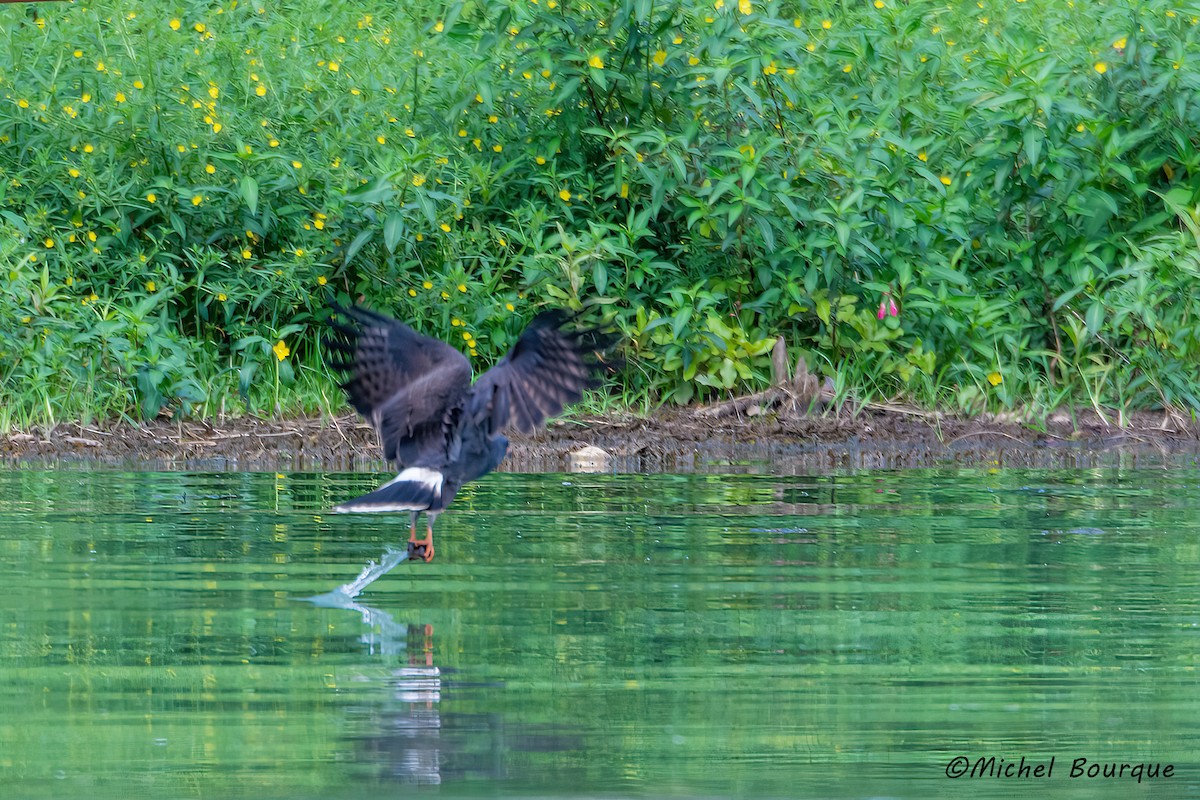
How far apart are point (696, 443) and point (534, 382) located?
2562 millimetres

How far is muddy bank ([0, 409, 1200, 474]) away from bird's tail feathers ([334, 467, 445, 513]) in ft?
6.81

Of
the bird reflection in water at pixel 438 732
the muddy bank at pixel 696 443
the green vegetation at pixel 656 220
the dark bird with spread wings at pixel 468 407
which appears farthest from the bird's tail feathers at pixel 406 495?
the green vegetation at pixel 656 220

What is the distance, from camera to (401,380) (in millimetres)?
7219

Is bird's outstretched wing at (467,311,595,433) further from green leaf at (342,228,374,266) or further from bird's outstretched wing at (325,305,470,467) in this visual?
green leaf at (342,228,374,266)

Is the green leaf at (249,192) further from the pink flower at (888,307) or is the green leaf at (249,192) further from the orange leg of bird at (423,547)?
the orange leg of bird at (423,547)

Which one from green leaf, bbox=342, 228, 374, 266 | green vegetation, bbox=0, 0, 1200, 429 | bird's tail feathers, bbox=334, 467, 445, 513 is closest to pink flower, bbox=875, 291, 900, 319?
green vegetation, bbox=0, 0, 1200, 429

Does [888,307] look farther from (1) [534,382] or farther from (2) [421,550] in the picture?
(2) [421,550]

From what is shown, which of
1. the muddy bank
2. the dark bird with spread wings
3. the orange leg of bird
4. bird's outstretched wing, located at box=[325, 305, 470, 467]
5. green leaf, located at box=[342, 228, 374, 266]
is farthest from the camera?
green leaf, located at box=[342, 228, 374, 266]

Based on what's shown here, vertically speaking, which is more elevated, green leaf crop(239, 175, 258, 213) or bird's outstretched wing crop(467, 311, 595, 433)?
green leaf crop(239, 175, 258, 213)

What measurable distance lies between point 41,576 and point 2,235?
4.22 m

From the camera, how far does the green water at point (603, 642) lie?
3.96 meters

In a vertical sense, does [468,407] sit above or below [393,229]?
below

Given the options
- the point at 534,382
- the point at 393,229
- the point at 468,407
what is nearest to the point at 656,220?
the point at 393,229

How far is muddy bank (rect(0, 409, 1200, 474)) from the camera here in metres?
8.88
